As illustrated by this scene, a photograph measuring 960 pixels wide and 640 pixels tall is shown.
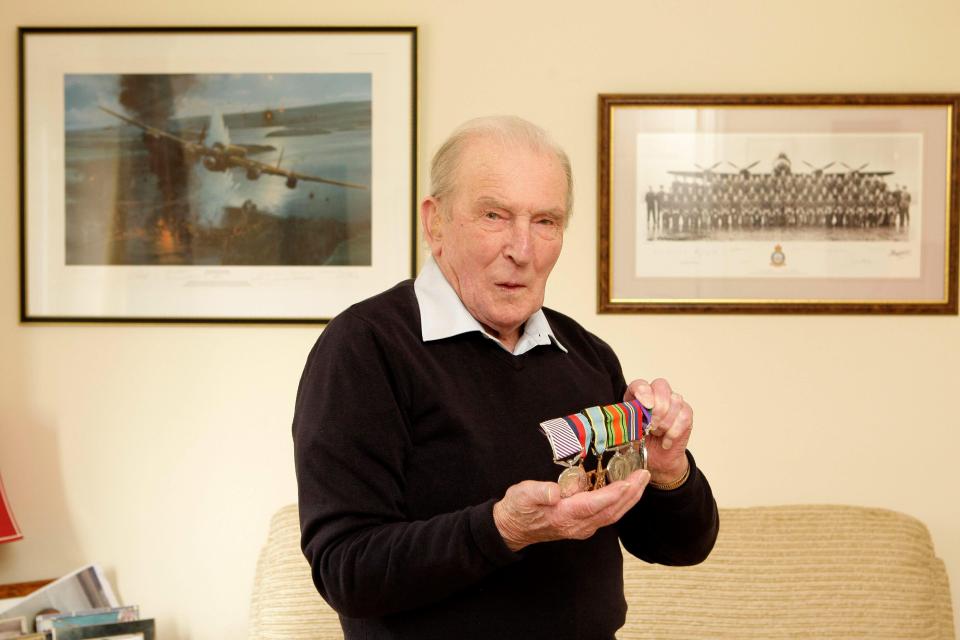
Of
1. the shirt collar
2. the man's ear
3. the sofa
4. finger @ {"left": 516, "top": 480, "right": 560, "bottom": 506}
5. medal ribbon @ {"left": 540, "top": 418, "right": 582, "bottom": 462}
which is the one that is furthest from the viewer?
the sofa

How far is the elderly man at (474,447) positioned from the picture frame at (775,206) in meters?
1.09

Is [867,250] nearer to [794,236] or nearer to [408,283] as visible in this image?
[794,236]

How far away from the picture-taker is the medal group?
3.87 feet

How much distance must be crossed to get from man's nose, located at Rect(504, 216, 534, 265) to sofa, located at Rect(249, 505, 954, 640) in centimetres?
114

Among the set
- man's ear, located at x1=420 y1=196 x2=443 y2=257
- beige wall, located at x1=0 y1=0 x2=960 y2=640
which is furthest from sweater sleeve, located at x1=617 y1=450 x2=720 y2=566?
beige wall, located at x1=0 y1=0 x2=960 y2=640

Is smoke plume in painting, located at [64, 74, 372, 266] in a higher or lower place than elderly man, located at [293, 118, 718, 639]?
higher

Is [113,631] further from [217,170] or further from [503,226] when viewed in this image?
[503,226]

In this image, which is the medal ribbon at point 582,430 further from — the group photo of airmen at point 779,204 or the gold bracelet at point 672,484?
the group photo of airmen at point 779,204

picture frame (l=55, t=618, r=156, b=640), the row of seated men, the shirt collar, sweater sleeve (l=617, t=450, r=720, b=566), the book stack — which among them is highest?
the row of seated men

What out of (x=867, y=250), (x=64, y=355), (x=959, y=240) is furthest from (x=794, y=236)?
(x=64, y=355)

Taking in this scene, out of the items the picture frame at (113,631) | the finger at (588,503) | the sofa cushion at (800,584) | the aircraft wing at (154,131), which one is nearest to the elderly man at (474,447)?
the finger at (588,503)

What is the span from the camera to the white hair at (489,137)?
1.37m

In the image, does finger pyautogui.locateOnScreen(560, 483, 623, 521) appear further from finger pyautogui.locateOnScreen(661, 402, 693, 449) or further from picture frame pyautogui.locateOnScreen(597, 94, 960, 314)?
picture frame pyautogui.locateOnScreen(597, 94, 960, 314)

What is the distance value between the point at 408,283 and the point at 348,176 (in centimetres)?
114
